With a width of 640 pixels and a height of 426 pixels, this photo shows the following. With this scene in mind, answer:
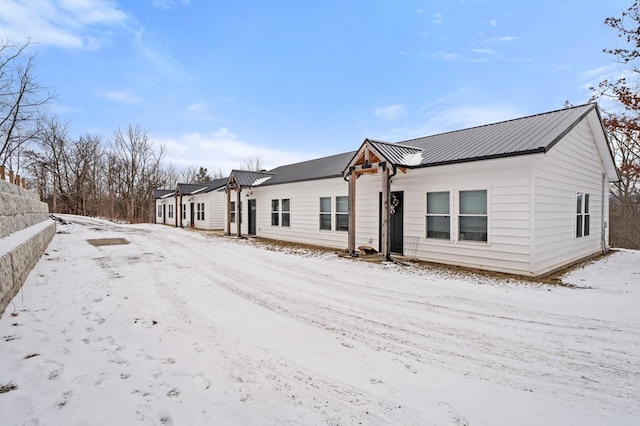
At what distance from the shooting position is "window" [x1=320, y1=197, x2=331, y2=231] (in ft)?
41.2

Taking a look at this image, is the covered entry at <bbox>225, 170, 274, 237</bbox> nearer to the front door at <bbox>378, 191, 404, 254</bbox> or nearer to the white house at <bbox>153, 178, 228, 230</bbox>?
the white house at <bbox>153, 178, 228, 230</bbox>

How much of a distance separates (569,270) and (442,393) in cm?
805

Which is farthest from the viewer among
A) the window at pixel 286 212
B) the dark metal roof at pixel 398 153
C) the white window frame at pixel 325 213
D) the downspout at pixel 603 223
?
the window at pixel 286 212

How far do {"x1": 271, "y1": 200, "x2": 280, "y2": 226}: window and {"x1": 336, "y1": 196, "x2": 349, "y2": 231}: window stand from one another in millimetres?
4519

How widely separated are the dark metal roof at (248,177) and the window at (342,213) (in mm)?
6432

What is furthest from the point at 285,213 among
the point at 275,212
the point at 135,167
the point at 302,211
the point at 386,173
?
the point at 135,167

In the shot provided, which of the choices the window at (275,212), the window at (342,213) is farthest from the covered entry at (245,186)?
the window at (342,213)

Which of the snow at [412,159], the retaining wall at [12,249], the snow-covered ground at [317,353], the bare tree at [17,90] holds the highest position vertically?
the bare tree at [17,90]

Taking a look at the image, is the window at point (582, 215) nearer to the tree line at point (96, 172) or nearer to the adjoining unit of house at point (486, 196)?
the adjoining unit of house at point (486, 196)

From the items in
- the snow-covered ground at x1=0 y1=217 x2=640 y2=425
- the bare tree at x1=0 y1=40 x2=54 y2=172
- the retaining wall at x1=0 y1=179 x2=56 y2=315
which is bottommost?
the snow-covered ground at x1=0 y1=217 x2=640 y2=425

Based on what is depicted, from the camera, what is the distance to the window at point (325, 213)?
494 inches

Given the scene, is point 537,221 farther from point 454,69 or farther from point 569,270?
point 454,69

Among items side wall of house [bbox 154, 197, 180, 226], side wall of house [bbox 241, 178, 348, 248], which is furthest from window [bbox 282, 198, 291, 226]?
side wall of house [bbox 154, 197, 180, 226]

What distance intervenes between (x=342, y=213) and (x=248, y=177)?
317 inches
